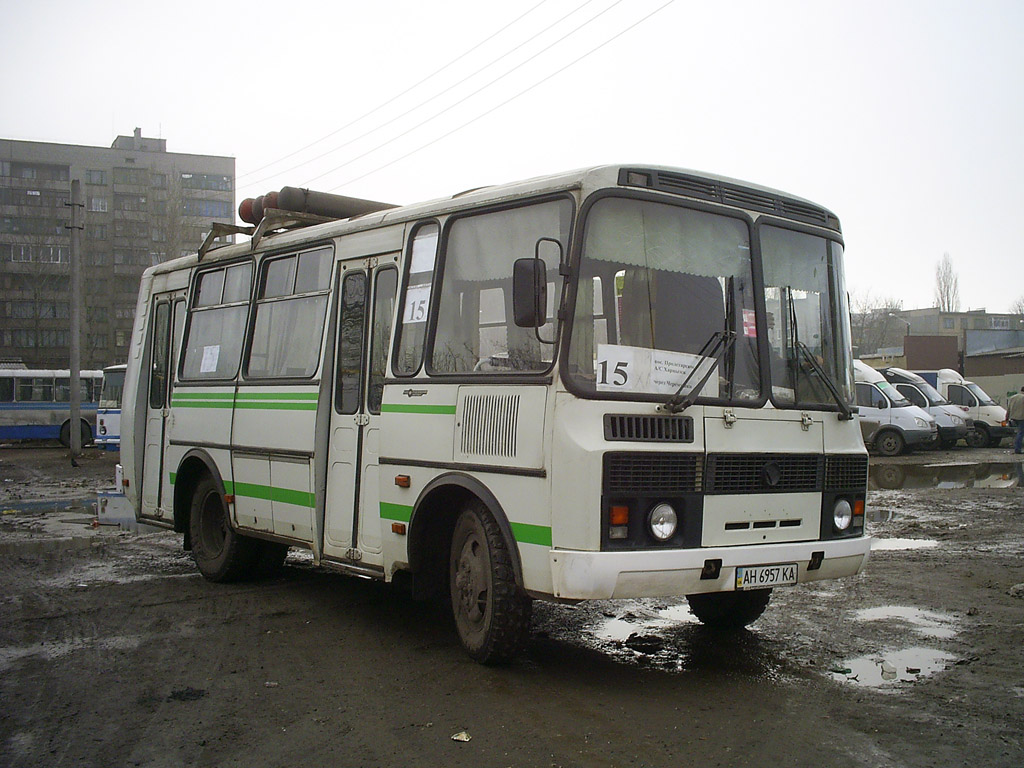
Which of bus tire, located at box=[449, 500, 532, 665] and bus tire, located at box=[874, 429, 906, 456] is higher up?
bus tire, located at box=[874, 429, 906, 456]

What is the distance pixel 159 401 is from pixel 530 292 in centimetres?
639

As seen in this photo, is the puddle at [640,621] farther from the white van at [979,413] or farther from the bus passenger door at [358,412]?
the white van at [979,413]

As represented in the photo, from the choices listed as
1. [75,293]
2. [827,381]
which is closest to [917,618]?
[827,381]

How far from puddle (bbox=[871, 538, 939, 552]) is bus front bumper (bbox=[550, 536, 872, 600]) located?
588 cm

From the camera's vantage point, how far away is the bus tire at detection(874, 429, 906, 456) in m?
27.7

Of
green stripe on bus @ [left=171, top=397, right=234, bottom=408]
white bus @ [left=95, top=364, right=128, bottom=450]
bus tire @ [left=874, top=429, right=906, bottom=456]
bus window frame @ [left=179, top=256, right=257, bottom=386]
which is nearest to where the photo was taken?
green stripe on bus @ [left=171, top=397, right=234, bottom=408]

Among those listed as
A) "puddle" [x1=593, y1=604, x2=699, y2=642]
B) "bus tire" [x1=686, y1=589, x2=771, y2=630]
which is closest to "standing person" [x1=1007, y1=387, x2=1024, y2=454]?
"puddle" [x1=593, y1=604, x2=699, y2=642]

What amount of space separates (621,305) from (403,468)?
2.02m

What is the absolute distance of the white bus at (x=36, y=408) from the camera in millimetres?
37094

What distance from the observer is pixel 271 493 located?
28.3ft

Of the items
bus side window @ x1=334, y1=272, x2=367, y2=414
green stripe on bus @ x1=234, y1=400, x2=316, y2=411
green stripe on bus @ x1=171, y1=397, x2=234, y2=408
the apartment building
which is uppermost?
the apartment building

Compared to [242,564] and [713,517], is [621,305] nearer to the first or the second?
[713,517]

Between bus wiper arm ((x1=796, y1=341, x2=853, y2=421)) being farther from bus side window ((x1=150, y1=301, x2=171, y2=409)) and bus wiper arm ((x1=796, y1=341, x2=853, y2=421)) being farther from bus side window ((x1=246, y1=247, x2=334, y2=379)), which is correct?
bus side window ((x1=150, y1=301, x2=171, y2=409))

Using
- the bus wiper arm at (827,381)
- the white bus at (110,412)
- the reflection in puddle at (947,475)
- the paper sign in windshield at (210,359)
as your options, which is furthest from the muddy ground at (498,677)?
the white bus at (110,412)
